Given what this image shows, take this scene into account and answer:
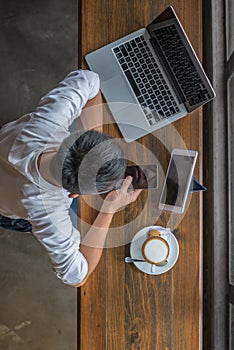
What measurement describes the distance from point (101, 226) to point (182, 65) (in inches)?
19.1

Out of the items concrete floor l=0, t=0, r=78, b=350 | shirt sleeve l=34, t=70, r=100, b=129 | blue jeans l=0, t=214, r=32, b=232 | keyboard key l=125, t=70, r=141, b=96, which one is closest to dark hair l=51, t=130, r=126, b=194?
shirt sleeve l=34, t=70, r=100, b=129

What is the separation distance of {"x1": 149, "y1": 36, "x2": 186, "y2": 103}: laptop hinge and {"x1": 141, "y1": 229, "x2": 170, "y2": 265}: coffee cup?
0.39 m

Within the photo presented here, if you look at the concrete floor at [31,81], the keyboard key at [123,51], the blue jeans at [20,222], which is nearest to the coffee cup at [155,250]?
the blue jeans at [20,222]

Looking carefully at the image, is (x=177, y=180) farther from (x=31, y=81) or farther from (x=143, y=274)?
(x=31, y=81)

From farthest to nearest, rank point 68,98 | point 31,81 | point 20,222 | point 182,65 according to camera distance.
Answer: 1. point 31,81
2. point 20,222
3. point 182,65
4. point 68,98

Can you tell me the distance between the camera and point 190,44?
1.19m

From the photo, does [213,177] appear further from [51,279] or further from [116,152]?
[51,279]

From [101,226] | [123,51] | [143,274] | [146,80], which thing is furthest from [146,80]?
[143,274]

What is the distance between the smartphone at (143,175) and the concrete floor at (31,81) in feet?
2.82

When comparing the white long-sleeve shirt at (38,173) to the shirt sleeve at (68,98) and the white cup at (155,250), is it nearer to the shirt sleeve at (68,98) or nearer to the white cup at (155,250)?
the shirt sleeve at (68,98)

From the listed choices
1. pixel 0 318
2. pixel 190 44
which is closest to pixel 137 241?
pixel 190 44

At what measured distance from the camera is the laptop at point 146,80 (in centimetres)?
119

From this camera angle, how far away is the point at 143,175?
47.5 inches

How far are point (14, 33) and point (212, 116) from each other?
0.96m
